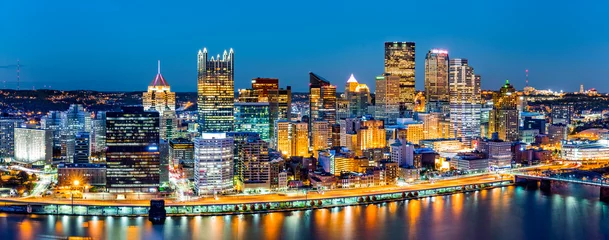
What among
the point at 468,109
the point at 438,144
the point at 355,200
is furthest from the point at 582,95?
the point at 355,200

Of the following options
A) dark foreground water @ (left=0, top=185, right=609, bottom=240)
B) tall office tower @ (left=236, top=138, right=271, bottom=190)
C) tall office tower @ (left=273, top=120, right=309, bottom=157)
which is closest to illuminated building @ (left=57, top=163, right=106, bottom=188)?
dark foreground water @ (left=0, top=185, right=609, bottom=240)

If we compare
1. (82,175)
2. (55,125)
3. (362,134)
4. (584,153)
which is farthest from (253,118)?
(584,153)

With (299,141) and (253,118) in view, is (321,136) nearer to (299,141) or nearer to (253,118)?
(299,141)

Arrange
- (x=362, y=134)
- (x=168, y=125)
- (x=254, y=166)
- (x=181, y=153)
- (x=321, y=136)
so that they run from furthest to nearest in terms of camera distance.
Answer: (x=168, y=125) → (x=321, y=136) → (x=362, y=134) → (x=181, y=153) → (x=254, y=166)

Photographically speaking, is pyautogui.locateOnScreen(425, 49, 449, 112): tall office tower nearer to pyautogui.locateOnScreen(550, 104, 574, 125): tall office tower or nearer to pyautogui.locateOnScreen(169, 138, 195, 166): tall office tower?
pyautogui.locateOnScreen(550, 104, 574, 125): tall office tower

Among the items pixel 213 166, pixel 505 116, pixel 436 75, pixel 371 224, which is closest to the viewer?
pixel 371 224

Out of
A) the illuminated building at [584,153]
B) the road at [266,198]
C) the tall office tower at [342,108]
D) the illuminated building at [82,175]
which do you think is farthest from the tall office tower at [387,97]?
the illuminated building at [82,175]
